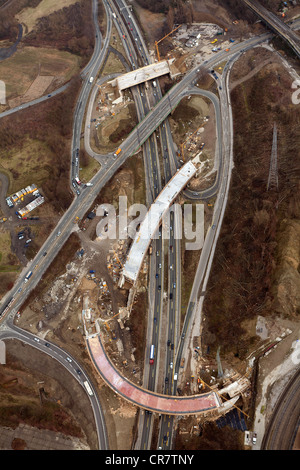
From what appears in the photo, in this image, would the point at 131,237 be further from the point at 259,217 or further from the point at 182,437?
the point at 182,437

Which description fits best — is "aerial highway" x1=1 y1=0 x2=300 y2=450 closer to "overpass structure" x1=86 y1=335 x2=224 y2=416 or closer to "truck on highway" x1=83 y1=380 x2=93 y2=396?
"overpass structure" x1=86 y1=335 x2=224 y2=416

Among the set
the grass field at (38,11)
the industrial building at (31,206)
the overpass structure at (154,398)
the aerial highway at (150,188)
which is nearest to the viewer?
the overpass structure at (154,398)

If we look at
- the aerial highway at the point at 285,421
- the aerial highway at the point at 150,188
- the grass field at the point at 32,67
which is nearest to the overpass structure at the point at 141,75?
the aerial highway at the point at 150,188

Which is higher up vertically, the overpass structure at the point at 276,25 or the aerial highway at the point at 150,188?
the overpass structure at the point at 276,25

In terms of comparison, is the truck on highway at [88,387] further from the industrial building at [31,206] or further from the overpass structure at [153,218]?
the industrial building at [31,206]

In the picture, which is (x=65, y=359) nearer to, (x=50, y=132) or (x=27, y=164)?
(x=27, y=164)

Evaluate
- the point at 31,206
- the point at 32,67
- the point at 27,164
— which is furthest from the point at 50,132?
the point at 32,67

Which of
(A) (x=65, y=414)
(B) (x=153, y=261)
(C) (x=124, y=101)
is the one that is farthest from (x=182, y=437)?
(C) (x=124, y=101)
